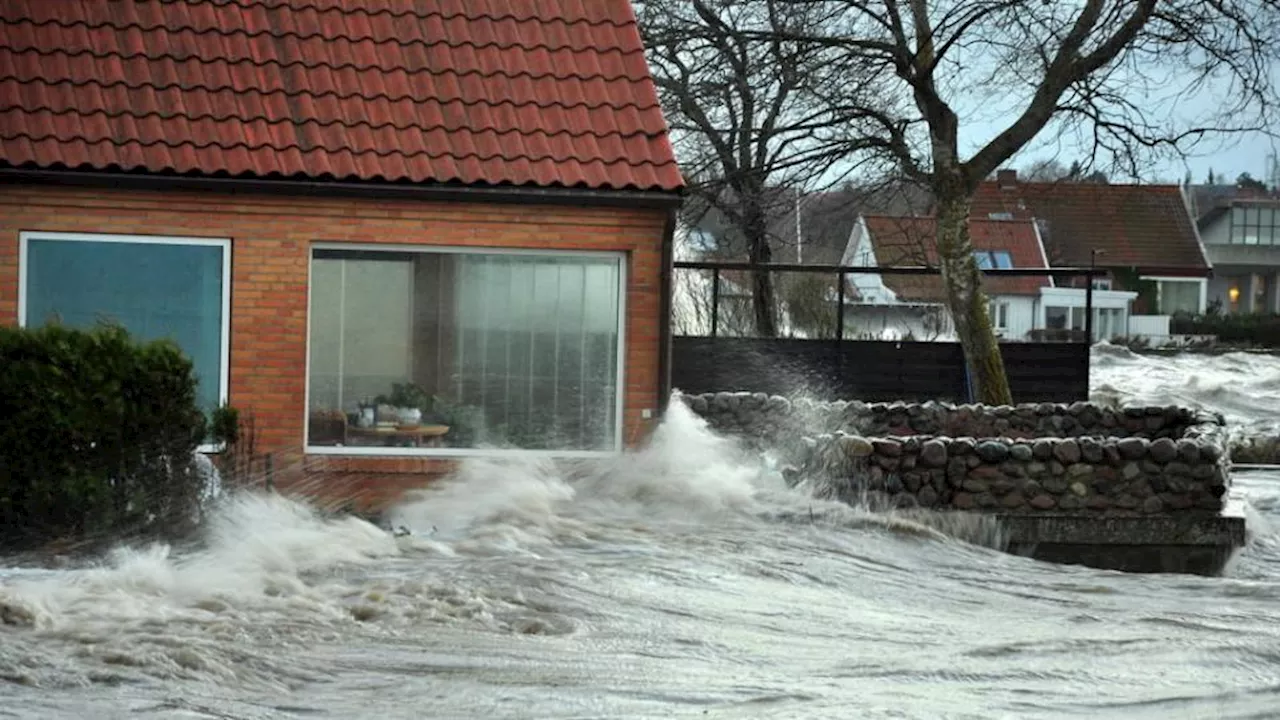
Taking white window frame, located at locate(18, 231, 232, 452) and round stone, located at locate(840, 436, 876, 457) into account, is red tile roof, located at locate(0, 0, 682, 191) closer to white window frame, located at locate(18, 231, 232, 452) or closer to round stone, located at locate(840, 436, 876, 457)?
white window frame, located at locate(18, 231, 232, 452)

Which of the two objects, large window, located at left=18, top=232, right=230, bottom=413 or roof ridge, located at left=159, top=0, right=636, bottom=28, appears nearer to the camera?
large window, located at left=18, top=232, right=230, bottom=413

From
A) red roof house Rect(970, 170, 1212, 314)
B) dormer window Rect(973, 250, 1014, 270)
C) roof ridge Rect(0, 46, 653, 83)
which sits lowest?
roof ridge Rect(0, 46, 653, 83)

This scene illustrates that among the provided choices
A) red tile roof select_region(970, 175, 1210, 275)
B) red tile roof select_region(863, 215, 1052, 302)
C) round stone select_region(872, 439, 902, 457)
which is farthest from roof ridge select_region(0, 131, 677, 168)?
red tile roof select_region(970, 175, 1210, 275)

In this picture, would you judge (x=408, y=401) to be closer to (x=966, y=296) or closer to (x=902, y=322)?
(x=966, y=296)

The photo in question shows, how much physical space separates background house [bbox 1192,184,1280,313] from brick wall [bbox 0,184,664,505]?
8015cm

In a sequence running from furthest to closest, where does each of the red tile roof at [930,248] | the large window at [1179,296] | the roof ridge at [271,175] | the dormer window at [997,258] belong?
the large window at [1179,296] → the dormer window at [997,258] → the red tile roof at [930,248] → the roof ridge at [271,175]

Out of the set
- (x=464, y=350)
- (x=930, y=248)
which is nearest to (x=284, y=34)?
(x=464, y=350)

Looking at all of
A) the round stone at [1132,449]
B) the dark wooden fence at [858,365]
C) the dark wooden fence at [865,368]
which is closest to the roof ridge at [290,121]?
the round stone at [1132,449]

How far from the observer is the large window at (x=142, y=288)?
53.1 ft

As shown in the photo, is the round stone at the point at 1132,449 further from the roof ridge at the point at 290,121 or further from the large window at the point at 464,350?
the roof ridge at the point at 290,121

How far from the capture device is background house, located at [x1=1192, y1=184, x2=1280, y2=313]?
92.9 m

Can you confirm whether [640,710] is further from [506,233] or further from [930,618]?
[506,233]

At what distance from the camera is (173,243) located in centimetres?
1633

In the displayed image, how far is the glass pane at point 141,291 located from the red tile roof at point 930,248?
40.9ft
